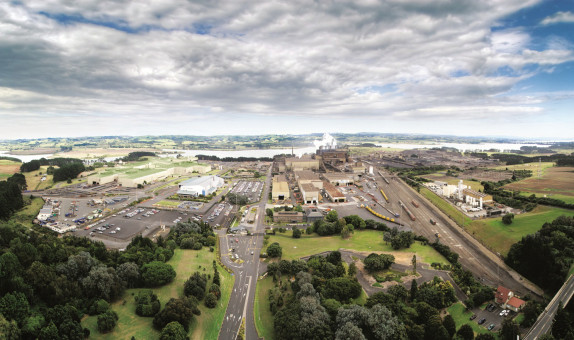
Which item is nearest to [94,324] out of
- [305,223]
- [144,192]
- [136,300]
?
[136,300]

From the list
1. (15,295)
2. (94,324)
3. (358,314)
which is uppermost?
(15,295)

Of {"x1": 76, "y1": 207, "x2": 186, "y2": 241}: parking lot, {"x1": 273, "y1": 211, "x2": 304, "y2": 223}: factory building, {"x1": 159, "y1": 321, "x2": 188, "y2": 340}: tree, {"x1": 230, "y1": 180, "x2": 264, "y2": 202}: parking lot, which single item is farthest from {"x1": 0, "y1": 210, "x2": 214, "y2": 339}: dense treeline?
{"x1": 230, "y1": 180, "x2": 264, "y2": 202}: parking lot

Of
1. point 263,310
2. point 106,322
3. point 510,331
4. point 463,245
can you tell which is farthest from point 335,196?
point 106,322

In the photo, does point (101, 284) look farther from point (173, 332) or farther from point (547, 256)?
point (547, 256)

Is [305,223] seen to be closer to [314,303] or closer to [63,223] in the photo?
[314,303]

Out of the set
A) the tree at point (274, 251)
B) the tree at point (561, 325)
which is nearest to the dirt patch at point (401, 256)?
the tree at point (274, 251)

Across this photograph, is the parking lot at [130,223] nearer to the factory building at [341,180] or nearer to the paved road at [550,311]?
the factory building at [341,180]

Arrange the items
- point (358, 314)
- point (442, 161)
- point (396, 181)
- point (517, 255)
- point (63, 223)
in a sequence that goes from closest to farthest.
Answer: point (358, 314) → point (517, 255) → point (63, 223) → point (396, 181) → point (442, 161)
